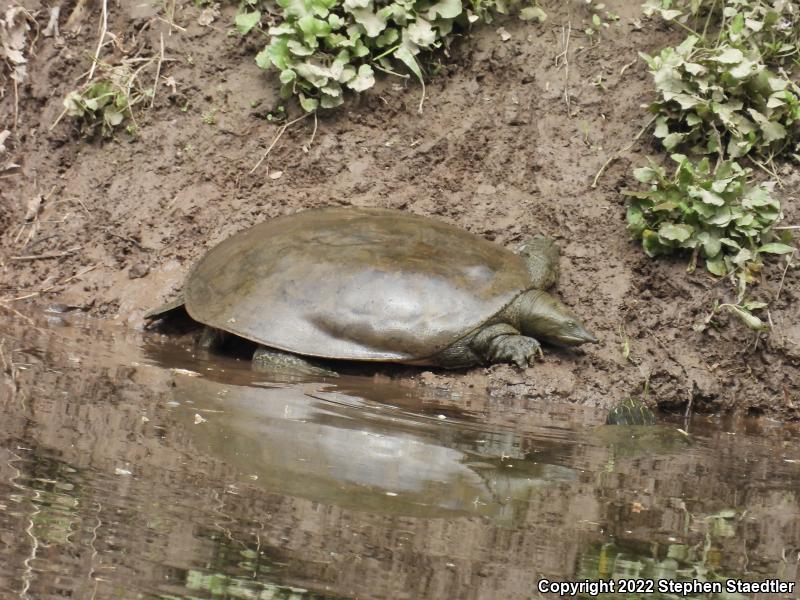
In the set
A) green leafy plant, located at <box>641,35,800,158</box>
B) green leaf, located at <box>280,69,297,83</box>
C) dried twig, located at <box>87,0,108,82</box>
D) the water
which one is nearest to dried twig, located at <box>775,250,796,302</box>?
green leafy plant, located at <box>641,35,800,158</box>

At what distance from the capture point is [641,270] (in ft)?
18.2

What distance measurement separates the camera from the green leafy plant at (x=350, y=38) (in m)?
6.34

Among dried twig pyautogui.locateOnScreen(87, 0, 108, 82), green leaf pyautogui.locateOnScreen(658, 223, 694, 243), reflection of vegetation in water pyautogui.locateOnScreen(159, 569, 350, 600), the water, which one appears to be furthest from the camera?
dried twig pyautogui.locateOnScreen(87, 0, 108, 82)

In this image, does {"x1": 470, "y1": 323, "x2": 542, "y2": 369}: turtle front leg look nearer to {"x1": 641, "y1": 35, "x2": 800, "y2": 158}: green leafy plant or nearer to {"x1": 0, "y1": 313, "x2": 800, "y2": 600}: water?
{"x1": 0, "y1": 313, "x2": 800, "y2": 600}: water

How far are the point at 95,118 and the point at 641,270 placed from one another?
380 centimetres

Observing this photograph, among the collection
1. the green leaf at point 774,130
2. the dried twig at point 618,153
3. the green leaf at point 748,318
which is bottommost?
the green leaf at point 748,318

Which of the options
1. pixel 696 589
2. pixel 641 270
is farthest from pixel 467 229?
pixel 696 589

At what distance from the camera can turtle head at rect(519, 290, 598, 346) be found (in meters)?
5.18

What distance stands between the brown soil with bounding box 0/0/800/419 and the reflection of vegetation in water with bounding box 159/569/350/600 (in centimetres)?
302

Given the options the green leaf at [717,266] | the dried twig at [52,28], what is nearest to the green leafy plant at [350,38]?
the dried twig at [52,28]

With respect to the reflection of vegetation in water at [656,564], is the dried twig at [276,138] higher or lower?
higher

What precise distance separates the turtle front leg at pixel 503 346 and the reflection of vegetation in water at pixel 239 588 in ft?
9.84

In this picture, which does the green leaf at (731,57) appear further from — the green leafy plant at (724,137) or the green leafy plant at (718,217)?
the green leafy plant at (718,217)

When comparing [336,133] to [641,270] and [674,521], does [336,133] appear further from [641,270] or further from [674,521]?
[674,521]
